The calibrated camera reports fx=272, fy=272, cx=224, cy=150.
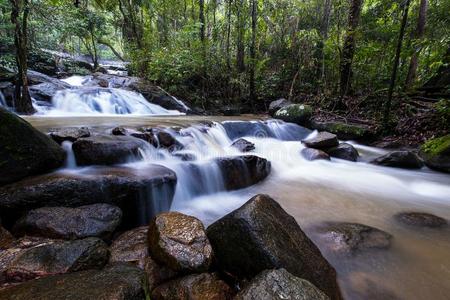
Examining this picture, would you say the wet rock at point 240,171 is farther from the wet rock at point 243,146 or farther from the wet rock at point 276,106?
the wet rock at point 276,106

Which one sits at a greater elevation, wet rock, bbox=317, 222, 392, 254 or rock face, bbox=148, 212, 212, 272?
rock face, bbox=148, 212, 212, 272

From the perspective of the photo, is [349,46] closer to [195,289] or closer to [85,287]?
[195,289]

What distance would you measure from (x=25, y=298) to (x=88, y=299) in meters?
0.41

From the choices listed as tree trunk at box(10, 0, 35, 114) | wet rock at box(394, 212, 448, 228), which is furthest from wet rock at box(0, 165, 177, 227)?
tree trunk at box(10, 0, 35, 114)

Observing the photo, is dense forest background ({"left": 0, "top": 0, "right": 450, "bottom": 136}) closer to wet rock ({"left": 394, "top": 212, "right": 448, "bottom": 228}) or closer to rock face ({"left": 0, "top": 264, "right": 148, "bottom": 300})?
wet rock ({"left": 394, "top": 212, "right": 448, "bottom": 228})

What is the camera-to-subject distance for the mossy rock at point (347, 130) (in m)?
8.52

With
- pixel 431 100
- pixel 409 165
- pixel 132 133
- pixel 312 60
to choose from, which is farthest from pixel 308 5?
pixel 132 133

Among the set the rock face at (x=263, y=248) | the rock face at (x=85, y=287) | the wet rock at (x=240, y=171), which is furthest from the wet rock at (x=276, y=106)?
the rock face at (x=85, y=287)

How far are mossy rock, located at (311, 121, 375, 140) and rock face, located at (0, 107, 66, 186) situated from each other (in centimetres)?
816

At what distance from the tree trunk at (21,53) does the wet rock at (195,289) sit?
7.27 m

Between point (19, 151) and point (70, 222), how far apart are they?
1225mm

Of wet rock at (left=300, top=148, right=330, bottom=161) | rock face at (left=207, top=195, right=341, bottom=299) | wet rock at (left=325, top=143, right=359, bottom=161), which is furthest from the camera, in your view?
wet rock at (left=325, top=143, right=359, bottom=161)

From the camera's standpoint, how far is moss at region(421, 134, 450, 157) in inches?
243

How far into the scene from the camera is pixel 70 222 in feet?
9.18
